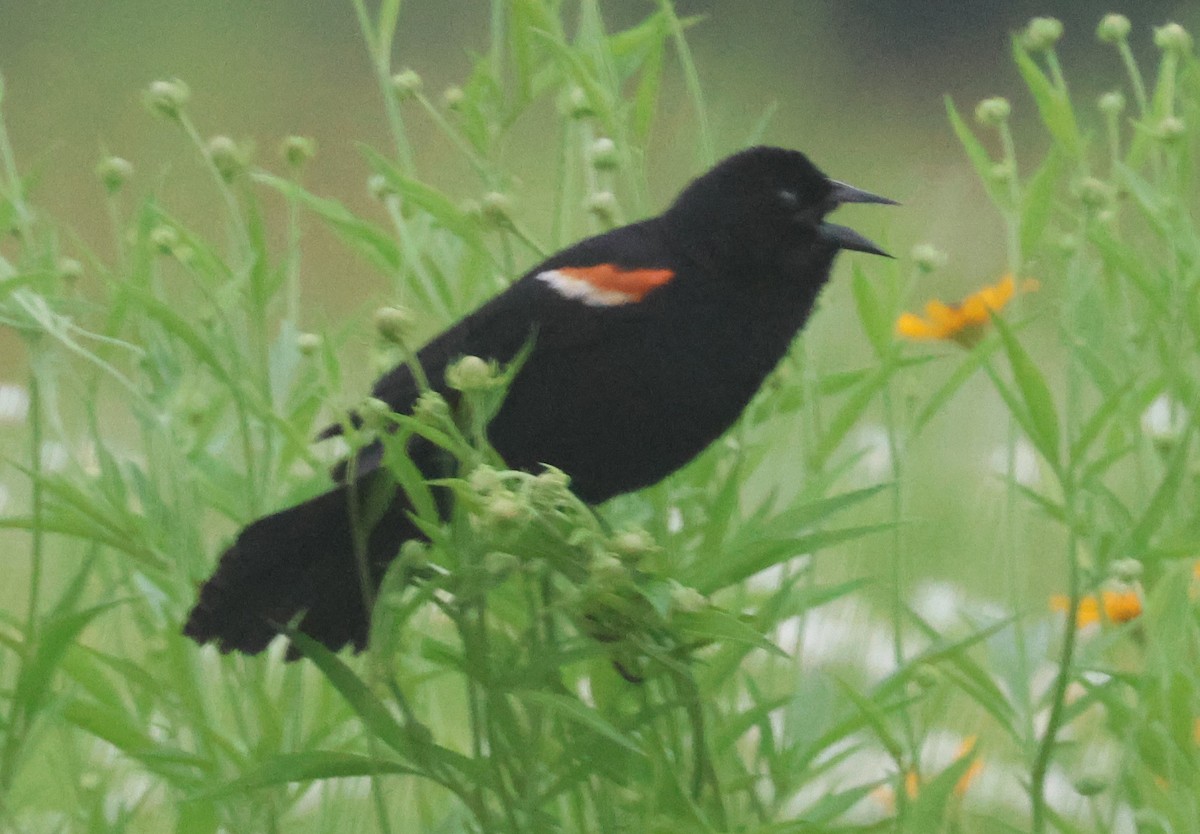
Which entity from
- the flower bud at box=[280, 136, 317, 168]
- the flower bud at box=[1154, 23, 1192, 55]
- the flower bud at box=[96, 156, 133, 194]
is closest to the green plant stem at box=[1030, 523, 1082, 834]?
the flower bud at box=[1154, 23, 1192, 55]

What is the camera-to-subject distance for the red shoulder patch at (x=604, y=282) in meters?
1.17

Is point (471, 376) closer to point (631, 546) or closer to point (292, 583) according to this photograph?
point (631, 546)

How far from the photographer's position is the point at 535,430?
1181 millimetres

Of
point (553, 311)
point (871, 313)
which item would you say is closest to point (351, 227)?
point (553, 311)

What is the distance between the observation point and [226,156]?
3.74 feet

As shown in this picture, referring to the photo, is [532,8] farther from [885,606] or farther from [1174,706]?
[885,606]

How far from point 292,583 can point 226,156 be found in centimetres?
29

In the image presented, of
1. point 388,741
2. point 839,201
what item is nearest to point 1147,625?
point 839,201

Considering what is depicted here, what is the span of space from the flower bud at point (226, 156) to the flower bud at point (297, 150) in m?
0.04

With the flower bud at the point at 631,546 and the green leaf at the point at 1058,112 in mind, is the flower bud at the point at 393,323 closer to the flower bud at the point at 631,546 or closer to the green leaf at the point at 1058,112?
the flower bud at the point at 631,546

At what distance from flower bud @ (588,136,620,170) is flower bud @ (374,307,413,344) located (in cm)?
34

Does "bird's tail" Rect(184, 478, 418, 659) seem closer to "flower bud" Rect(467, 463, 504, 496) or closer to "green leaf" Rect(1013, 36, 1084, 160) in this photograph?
"flower bud" Rect(467, 463, 504, 496)

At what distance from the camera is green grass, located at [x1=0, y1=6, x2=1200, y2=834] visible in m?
0.98

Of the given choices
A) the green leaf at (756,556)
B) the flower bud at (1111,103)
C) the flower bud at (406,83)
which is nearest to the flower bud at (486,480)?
the green leaf at (756,556)
